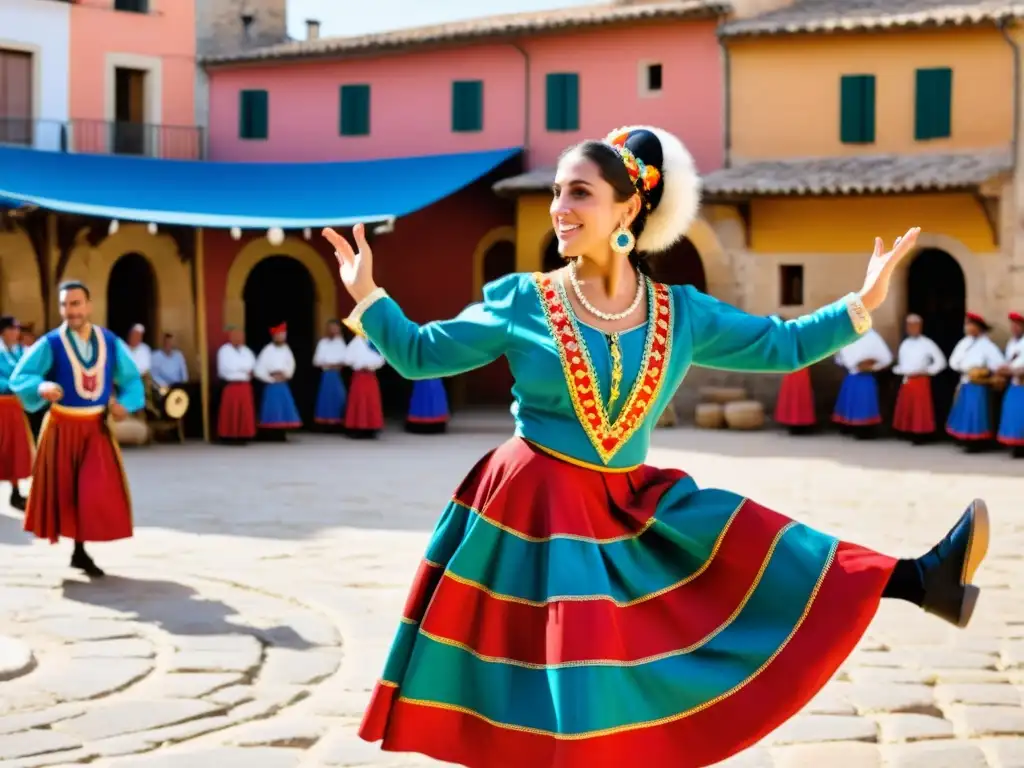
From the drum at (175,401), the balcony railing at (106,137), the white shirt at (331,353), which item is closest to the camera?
the drum at (175,401)

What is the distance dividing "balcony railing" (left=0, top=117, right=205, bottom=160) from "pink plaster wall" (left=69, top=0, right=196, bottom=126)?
22cm

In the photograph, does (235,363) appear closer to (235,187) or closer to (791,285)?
(235,187)

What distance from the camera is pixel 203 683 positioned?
5828 mm

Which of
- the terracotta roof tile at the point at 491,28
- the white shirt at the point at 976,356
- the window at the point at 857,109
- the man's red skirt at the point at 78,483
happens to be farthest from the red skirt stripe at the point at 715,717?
the terracotta roof tile at the point at 491,28

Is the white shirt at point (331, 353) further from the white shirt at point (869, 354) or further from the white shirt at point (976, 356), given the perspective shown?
the white shirt at point (976, 356)

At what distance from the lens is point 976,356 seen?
17.7 metres

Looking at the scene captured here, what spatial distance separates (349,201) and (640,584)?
17.2m

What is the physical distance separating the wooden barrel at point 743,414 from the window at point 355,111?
803cm

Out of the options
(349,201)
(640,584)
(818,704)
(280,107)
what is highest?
(280,107)

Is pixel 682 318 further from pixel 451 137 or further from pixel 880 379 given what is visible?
pixel 451 137

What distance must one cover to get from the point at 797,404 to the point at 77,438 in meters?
12.7

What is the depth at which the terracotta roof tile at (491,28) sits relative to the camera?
21.8 metres

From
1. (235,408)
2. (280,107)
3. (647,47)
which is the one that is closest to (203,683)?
(235,408)

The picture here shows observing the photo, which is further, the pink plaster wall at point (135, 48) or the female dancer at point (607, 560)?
the pink plaster wall at point (135, 48)
